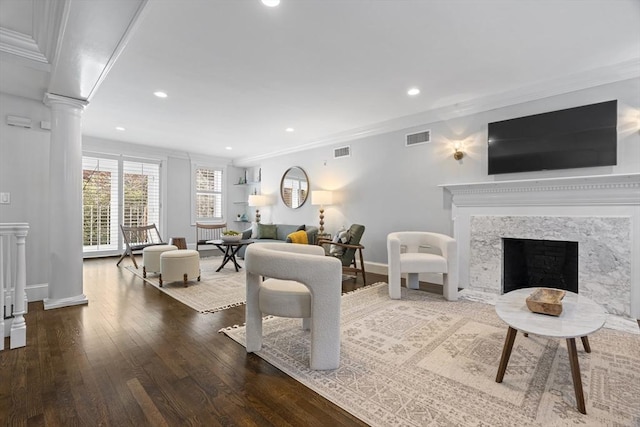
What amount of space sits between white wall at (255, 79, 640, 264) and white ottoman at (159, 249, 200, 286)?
103 inches

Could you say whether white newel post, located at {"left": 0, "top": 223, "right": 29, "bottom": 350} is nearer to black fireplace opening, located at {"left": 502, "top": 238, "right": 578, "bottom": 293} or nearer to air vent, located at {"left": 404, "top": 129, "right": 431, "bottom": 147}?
air vent, located at {"left": 404, "top": 129, "right": 431, "bottom": 147}

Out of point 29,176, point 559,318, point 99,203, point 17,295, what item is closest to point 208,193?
point 99,203

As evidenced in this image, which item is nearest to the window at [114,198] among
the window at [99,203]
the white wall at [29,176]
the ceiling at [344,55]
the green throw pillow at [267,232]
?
the window at [99,203]

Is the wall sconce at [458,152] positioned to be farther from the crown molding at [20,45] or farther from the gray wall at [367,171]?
the crown molding at [20,45]

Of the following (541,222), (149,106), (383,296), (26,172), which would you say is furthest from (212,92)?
(541,222)

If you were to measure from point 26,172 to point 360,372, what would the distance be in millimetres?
4175

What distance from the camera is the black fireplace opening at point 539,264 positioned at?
336cm

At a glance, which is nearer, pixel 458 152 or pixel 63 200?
pixel 63 200

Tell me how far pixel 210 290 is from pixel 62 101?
8.88ft

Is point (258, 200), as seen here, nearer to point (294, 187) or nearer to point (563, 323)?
point (294, 187)

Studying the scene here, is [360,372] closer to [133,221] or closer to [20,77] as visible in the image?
[20,77]

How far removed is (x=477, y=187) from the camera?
12.6ft

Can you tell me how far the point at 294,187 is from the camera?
6590mm

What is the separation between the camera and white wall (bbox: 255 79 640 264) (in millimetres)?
3027
